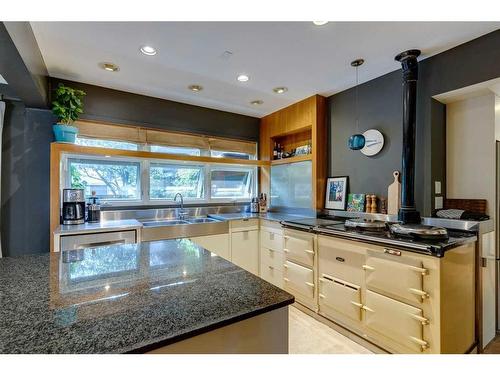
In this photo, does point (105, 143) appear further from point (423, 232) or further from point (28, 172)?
point (423, 232)

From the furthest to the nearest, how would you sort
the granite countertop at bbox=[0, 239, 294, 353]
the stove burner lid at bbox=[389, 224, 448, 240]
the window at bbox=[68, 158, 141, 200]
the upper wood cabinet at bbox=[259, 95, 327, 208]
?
the upper wood cabinet at bbox=[259, 95, 327, 208] < the window at bbox=[68, 158, 141, 200] < the stove burner lid at bbox=[389, 224, 448, 240] < the granite countertop at bbox=[0, 239, 294, 353]

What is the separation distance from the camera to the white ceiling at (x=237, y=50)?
1.79m

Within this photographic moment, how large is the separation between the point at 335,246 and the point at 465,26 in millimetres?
1911

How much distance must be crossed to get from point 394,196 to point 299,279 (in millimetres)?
1265

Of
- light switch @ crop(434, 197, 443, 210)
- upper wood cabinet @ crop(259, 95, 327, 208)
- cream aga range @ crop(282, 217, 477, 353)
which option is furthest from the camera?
upper wood cabinet @ crop(259, 95, 327, 208)

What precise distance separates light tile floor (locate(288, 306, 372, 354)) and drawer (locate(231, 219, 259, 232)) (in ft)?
3.96

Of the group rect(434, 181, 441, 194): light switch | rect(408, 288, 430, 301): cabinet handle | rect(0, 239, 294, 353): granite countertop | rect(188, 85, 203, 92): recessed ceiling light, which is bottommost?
rect(408, 288, 430, 301): cabinet handle

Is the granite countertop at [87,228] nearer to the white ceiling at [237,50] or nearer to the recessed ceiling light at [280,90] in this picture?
the white ceiling at [237,50]

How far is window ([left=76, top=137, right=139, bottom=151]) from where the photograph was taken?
113 inches

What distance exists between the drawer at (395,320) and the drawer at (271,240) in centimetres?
119

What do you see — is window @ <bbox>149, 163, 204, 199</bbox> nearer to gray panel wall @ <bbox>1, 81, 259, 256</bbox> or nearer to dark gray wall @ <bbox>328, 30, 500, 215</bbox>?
gray panel wall @ <bbox>1, 81, 259, 256</bbox>

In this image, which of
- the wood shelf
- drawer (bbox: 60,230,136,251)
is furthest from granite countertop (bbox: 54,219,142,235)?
the wood shelf

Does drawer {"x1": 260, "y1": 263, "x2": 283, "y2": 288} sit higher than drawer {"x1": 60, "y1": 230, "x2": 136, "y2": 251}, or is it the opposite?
drawer {"x1": 60, "y1": 230, "x2": 136, "y2": 251}
